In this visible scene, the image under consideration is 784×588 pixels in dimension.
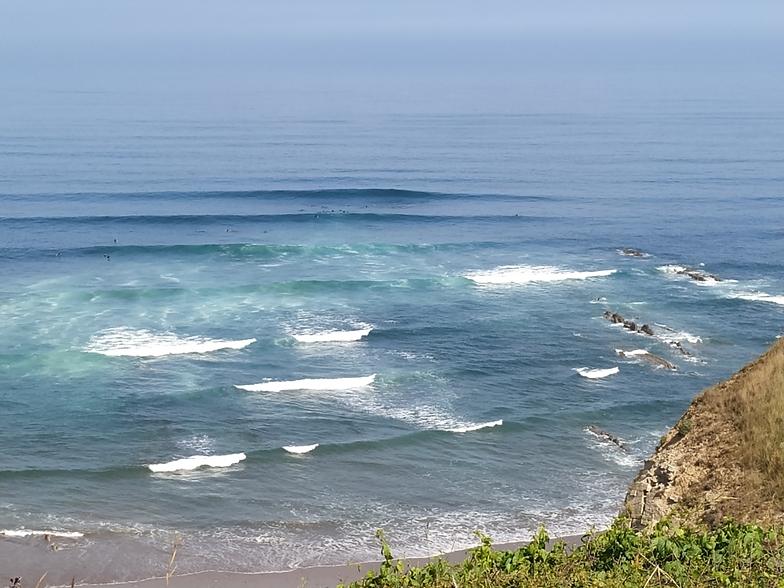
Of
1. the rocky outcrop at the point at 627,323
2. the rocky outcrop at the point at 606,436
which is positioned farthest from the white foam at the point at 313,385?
the rocky outcrop at the point at 627,323

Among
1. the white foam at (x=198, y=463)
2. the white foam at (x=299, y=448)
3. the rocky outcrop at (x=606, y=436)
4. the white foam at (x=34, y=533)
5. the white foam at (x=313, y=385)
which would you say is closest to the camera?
the white foam at (x=34, y=533)

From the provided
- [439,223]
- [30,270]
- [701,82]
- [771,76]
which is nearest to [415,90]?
[701,82]

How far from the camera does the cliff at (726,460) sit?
1233 cm

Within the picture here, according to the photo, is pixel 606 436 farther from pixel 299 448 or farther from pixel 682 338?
pixel 682 338

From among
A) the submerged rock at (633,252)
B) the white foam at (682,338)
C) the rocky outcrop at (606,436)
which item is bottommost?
the rocky outcrop at (606,436)

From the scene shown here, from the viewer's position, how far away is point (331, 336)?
33.8 meters

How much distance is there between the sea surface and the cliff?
6.91 m

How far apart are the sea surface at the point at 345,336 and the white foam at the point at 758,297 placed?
19 cm

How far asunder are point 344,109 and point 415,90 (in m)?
42.8

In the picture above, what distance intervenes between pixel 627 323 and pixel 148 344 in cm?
1866

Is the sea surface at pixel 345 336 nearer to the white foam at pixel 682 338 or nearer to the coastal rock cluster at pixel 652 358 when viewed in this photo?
the white foam at pixel 682 338

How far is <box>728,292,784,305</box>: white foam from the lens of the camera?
38.5m

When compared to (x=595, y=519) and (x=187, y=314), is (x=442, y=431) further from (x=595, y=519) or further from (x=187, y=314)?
(x=187, y=314)

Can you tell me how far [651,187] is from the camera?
64.4 m
